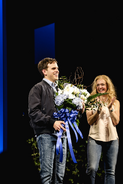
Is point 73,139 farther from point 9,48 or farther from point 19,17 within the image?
point 19,17

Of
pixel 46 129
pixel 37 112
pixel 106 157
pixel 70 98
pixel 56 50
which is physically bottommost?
pixel 106 157

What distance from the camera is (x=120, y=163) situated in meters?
3.50

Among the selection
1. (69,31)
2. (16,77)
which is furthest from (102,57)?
(16,77)

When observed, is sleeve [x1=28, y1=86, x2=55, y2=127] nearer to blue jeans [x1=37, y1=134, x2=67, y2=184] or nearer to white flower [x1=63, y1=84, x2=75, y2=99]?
blue jeans [x1=37, y1=134, x2=67, y2=184]

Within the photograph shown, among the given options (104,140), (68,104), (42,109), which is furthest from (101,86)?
(42,109)

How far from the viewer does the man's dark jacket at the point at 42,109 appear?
7.38 ft

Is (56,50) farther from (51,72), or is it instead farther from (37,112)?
(37,112)

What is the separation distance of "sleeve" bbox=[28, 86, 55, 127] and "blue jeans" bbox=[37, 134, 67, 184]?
0.15 metres

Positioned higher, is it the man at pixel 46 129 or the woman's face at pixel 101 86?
the woman's face at pixel 101 86

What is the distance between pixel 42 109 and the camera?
2357mm

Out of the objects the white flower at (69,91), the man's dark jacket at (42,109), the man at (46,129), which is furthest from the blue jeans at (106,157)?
the white flower at (69,91)

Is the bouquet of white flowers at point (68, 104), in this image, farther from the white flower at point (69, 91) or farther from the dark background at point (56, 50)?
the dark background at point (56, 50)

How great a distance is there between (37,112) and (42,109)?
11cm

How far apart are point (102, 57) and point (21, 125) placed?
64.0 inches
